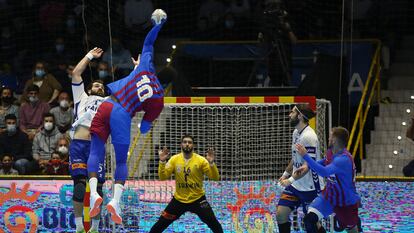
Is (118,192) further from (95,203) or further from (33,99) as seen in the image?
(33,99)

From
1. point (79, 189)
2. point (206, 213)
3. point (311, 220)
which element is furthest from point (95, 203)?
point (311, 220)

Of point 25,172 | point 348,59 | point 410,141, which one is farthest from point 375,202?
point 25,172

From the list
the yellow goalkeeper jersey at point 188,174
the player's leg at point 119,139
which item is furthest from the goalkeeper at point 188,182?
the player's leg at point 119,139

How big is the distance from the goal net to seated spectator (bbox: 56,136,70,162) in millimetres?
2029

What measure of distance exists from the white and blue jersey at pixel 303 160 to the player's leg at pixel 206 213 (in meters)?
1.11

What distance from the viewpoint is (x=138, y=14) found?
2166cm

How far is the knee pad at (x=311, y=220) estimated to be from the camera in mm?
14125

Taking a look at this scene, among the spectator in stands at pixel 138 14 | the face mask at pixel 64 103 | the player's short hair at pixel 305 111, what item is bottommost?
the player's short hair at pixel 305 111

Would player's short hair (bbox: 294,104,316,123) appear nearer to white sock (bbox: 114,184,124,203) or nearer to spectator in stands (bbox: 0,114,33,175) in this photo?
white sock (bbox: 114,184,124,203)

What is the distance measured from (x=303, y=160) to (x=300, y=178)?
8.8 inches

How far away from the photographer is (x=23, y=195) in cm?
1711

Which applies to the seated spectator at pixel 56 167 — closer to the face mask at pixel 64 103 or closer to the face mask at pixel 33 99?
the face mask at pixel 64 103

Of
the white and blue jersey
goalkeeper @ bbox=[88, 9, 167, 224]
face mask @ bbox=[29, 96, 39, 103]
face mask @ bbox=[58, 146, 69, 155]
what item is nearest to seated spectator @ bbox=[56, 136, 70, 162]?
face mask @ bbox=[58, 146, 69, 155]

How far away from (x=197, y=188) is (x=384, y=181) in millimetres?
3304
